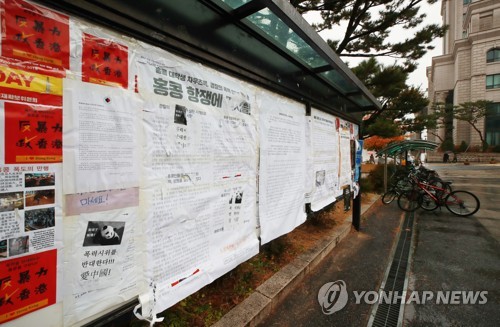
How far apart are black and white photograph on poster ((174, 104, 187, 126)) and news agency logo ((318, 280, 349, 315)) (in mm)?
2788

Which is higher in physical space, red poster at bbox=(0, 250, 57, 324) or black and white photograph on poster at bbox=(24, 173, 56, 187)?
black and white photograph on poster at bbox=(24, 173, 56, 187)

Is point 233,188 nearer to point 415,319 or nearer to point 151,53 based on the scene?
point 151,53

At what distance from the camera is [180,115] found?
5.59 ft

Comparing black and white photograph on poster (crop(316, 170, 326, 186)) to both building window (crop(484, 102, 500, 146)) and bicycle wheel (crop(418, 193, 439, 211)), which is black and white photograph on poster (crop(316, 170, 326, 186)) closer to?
bicycle wheel (crop(418, 193, 439, 211))

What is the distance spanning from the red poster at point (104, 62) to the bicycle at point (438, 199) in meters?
8.66

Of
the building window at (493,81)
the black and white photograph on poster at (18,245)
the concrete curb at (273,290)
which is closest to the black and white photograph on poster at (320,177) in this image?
the concrete curb at (273,290)

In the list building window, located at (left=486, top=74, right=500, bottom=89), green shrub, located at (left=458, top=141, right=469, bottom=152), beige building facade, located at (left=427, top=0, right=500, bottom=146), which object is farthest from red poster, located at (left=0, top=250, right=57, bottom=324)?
building window, located at (left=486, top=74, right=500, bottom=89)

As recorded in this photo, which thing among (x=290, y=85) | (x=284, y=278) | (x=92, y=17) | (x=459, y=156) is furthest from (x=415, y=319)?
(x=459, y=156)

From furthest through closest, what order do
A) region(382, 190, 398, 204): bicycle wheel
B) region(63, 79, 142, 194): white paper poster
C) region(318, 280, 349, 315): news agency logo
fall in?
region(382, 190, 398, 204): bicycle wheel
region(318, 280, 349, 315): news agency logo
region(63, 79, 142, 194): white paper poster

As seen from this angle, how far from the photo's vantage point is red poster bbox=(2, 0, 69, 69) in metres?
1.04

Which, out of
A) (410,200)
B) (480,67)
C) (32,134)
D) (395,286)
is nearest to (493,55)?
(480,67)

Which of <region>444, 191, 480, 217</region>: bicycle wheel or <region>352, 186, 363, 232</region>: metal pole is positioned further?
<region>444, 191, 480, 217</region>: bicycle wheel

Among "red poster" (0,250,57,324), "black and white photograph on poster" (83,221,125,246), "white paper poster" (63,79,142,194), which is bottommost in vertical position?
"red poster" (0,250,57,324)

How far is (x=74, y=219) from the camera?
1.24m
